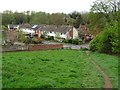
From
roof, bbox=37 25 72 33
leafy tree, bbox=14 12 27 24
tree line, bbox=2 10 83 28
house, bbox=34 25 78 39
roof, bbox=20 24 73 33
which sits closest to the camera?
house, bbox=34 25 78 39

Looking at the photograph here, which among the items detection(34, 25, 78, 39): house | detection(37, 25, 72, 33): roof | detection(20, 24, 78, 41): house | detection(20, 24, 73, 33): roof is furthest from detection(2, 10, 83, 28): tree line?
detection(34, 25, 78, 39): house

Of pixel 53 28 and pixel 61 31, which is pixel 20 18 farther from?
pixel 61 31

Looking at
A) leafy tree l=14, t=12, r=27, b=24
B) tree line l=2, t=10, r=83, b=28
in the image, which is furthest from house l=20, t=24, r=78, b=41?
leafy tree l=14, t=12, r=27, b=24

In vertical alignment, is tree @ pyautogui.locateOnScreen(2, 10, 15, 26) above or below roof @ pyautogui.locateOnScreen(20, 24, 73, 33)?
above

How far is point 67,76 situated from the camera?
56.3ft

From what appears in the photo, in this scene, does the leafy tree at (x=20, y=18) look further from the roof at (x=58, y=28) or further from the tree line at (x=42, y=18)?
the roof at (x=58, y=28)

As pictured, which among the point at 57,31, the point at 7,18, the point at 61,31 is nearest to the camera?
the point at 61,31

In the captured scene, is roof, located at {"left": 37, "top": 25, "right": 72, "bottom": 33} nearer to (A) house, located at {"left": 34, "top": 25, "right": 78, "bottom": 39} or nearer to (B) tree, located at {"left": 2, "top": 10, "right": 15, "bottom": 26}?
(A) house, located at {"left": 34, "top": 25, "right": 78, "bottom": 39}

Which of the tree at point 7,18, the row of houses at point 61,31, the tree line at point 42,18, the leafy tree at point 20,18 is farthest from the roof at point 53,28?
the leafy tree at point 20,18

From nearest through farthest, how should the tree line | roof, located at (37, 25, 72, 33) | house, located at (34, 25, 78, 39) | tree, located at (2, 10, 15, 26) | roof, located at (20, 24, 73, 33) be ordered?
house, located at (34, 25, 78, 39) → roof, located at (37, 25, 72, 33) → roof, located at (20, 24, 73, 33) → tree, located at (2, 10, 15, 26) → the tree line

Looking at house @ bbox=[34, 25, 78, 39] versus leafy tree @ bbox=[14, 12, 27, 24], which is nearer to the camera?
house @ bbox=[34, 25, 78, 39]

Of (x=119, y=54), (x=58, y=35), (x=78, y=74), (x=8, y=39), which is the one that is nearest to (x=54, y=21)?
(x=58, y=35)

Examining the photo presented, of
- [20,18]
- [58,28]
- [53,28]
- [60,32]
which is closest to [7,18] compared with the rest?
[20,18]

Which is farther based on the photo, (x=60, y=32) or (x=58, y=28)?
(x=58, y=28)
